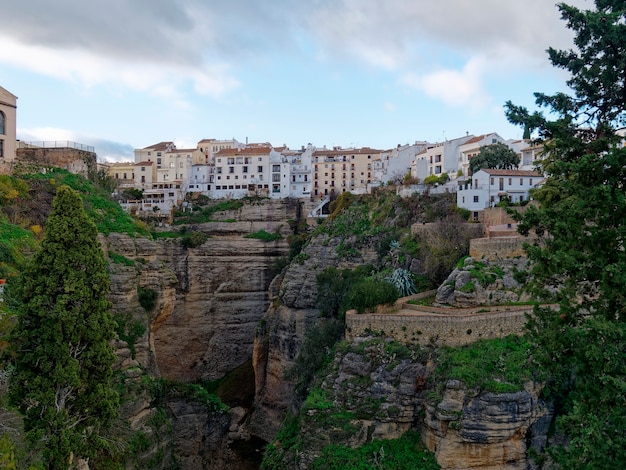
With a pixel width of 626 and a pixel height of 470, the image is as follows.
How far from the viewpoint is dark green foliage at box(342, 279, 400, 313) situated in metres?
25.3

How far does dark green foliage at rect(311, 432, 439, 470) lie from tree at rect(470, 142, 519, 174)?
24157mm

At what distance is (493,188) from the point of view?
35.8 meters

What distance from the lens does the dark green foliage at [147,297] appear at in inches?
1069

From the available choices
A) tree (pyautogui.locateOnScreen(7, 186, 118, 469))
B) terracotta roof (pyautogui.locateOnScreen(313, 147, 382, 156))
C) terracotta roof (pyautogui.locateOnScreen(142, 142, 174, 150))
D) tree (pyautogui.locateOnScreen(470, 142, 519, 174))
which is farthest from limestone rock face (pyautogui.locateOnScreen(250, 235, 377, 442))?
terracotta roof (pyautogui.locateOnScreen(142, 142, 174, 150))

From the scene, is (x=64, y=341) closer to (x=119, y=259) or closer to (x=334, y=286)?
(x=119, y=259)

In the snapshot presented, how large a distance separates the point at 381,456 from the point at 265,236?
1168 inches

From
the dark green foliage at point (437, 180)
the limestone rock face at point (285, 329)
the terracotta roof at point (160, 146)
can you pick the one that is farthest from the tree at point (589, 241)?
the terracotta roof at point (160, 146)

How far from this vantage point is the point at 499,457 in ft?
63.2

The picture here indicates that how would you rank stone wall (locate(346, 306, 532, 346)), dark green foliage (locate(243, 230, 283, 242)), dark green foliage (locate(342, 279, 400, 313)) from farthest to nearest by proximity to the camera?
dark green foliage (locate(243, 230, 283, 242))
dark green foliage (locate(342, 279, 400, 313))
stone wall (locate(346, 306, 532, 346))

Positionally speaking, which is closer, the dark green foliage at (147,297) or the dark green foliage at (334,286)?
the dark green foliage at (147,297)

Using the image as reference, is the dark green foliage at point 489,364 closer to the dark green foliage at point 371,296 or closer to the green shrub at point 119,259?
the dark green foliage at point 371,296

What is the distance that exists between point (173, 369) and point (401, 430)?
26717 millimetres

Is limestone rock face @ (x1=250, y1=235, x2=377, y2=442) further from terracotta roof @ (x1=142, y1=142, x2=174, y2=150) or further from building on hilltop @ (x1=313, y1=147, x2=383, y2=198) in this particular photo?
terracotta roof @ (x1=142, y1=142, x2=174, y2=150)

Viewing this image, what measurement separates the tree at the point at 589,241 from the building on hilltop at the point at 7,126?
22505mm
